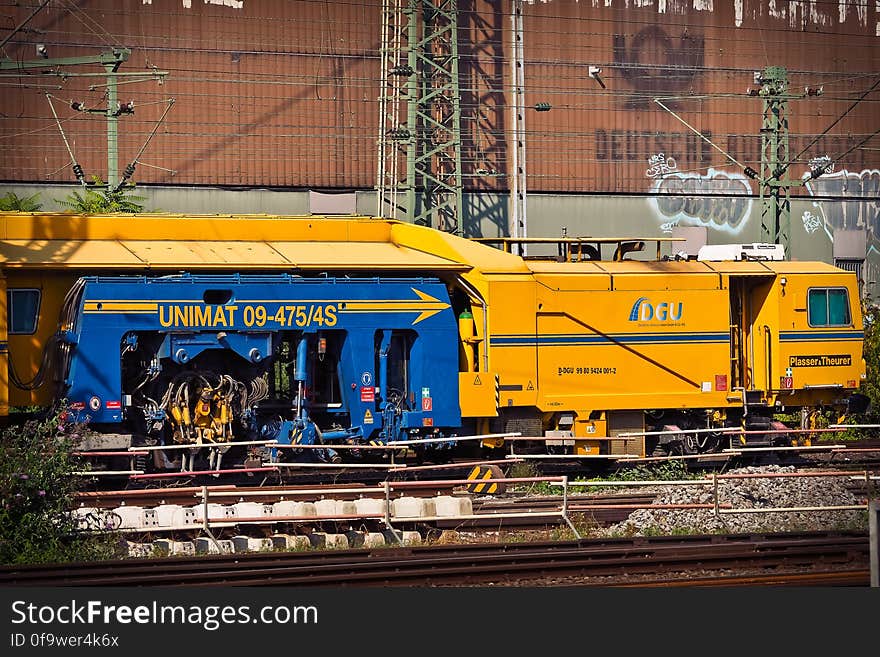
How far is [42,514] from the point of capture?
14383 mm

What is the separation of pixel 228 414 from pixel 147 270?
8.40ft

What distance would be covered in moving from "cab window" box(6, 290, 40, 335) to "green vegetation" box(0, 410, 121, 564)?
167 inches

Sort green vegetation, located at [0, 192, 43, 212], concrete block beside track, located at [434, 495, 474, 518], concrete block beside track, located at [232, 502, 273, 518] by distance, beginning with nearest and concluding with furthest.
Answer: concrete block beside track, located at [232, 502, 273, 518] < concrete block beside track, located at [434, 495, 474, 518] < green vegetation, located at [0, 192, 43, 212]

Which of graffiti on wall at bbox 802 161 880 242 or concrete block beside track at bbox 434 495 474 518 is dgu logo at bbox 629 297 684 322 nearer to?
concrete block beside track at bbox 434 495 474 518

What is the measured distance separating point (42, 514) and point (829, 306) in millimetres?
14726

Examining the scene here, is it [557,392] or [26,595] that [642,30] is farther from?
[26,595]

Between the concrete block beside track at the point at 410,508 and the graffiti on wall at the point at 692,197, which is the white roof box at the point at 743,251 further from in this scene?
the graffiti on wall at the point at 692,197

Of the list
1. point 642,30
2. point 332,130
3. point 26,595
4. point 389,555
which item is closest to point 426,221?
point 332,130

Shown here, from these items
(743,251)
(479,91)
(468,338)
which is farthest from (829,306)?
(479,91)

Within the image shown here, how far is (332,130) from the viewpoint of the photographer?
4284 cm

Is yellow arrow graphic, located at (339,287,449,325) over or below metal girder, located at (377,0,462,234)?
below

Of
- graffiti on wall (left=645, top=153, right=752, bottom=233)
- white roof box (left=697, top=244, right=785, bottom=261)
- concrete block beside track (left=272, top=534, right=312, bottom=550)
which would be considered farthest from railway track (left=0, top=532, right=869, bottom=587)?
graffiti on wall (left=645, top=153, right=752, bottom=233)

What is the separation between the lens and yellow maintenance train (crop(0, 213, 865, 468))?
61.7 ft

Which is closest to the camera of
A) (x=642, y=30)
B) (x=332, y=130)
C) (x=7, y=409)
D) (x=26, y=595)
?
(x=26, y=595)
